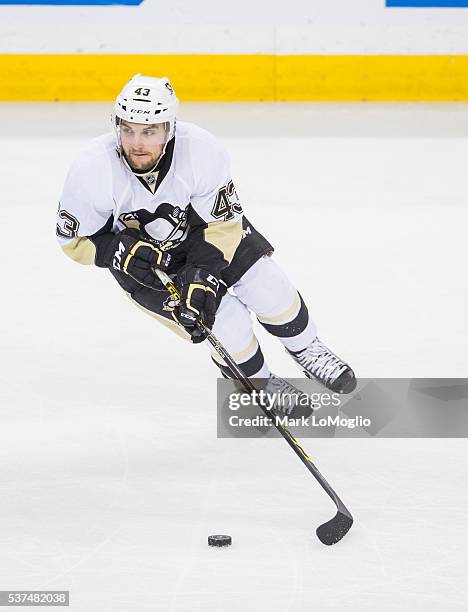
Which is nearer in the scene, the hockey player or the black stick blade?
the black stick blade

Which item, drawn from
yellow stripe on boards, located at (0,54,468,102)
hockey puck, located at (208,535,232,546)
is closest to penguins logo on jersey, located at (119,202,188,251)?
hockey puck, located at (208,535,232,546)

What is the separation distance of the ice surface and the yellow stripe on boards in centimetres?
187

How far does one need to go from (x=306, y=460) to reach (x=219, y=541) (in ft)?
1.06

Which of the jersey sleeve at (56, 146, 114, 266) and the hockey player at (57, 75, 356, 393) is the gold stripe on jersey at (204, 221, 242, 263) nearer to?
the hockey player at (57, 75, 356, 393)

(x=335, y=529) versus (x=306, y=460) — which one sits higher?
(x=306, y=460)

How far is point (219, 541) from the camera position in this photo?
96.1 inches

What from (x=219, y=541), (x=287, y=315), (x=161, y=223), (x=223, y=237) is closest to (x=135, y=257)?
(x=161, y=223)

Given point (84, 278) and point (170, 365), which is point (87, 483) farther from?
point (84, 278)

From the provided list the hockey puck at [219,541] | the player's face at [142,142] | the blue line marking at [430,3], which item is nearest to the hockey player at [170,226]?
the player's face at [142,142]

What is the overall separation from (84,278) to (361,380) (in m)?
1.43

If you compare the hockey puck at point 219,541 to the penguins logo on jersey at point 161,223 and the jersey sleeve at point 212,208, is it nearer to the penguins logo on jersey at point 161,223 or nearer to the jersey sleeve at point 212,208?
the jersey sleeve at point 212,208

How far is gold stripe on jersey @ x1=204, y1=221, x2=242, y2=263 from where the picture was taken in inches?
115

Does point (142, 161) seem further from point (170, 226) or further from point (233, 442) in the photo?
point (233, 442)

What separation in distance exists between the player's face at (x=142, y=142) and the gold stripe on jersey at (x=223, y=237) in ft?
0.92
